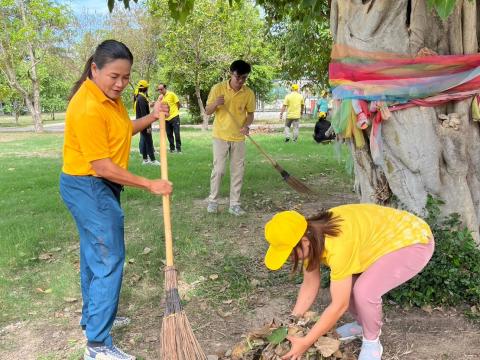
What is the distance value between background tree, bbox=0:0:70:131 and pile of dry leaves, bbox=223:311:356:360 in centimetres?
2112

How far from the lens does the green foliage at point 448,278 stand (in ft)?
10.7

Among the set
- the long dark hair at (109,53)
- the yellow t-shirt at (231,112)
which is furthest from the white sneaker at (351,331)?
the yellow t-shirt at (231,112)

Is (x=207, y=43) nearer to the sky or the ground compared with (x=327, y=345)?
nearer to the sky

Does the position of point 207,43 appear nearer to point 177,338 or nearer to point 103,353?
point 103,353

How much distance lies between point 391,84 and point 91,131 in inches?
78.7

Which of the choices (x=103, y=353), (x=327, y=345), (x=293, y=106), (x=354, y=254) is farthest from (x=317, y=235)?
(x=293, y=106)

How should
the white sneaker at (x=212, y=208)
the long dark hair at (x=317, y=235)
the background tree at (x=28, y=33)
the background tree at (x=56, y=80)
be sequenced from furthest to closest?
1. the background tree at (x=56, y=80)
2. the background tree at (x=28, y=33)
3. the white sneaker at (x=212, y=208)
4. the long dark hair at (x=317, y=235)

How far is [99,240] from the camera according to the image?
9.09 ft

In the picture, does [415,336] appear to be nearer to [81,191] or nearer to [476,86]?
[476,86]

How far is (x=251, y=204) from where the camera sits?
625 cm

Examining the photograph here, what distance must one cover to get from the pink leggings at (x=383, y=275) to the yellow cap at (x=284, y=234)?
533 mm

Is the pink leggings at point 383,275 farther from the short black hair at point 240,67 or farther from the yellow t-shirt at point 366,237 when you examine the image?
the short black hair at point 240,67

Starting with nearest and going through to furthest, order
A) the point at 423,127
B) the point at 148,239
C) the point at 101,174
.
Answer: the point at 101,174 < the point at 423,127 < the point at 148,239

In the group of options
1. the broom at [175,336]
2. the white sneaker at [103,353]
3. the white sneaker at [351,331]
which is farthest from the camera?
the white sneaker at [351,331]
